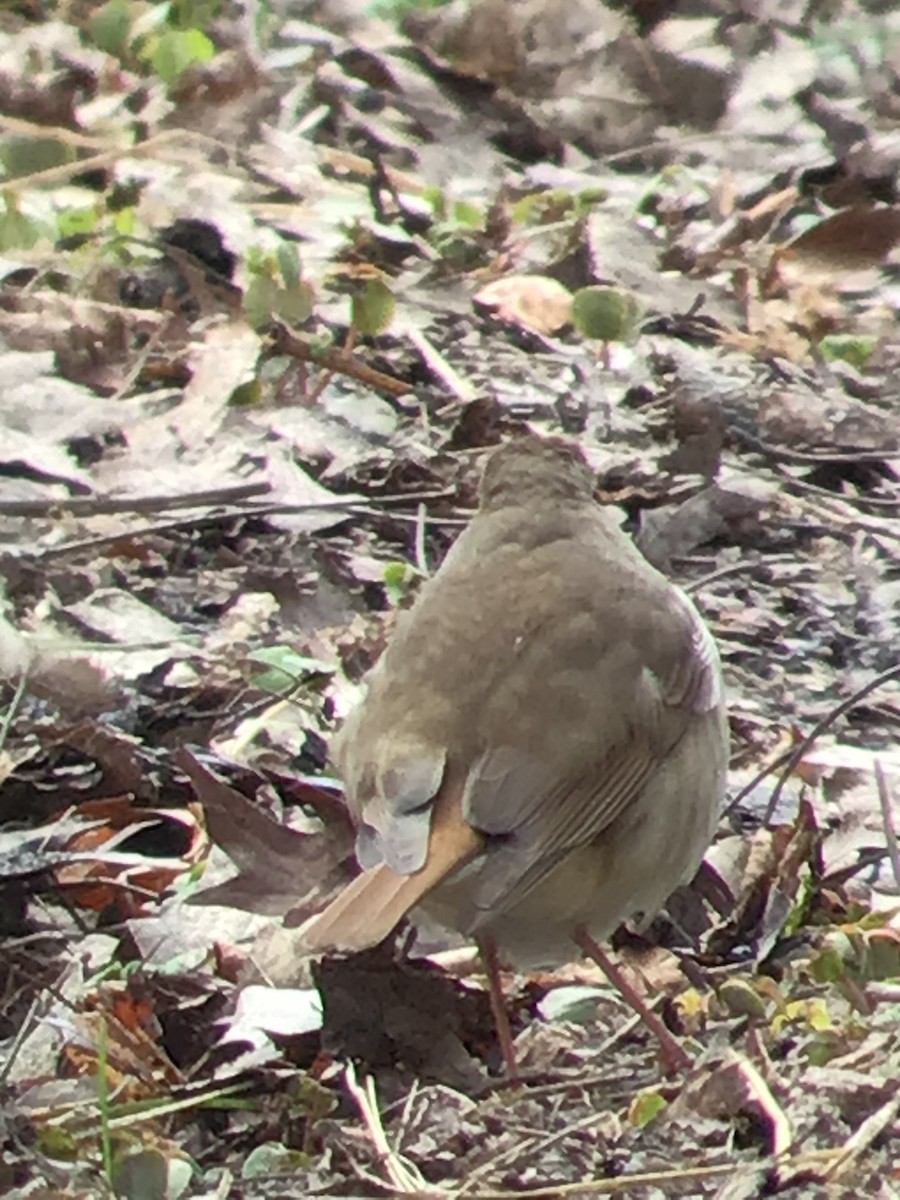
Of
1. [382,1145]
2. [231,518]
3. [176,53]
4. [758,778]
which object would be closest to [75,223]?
[176,53]

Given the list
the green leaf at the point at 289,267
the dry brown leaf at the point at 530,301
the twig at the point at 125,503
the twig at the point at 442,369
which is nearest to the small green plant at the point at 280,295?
the green leaf at the point at 289,267

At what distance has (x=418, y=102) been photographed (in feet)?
25.9

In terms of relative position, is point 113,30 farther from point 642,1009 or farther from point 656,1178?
point 656,1178

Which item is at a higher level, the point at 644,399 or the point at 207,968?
the point at 207,968

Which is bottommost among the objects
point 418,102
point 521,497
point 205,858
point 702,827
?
point 418,102

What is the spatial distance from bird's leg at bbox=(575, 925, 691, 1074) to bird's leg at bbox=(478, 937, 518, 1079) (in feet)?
0.40

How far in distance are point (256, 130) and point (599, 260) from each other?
151cm

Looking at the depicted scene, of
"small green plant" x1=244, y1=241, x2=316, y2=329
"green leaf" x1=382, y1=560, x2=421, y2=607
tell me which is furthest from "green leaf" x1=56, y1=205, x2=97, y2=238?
"green leaf" x1=382, y1=560, x2=421, y2=607

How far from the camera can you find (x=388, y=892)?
2928mm

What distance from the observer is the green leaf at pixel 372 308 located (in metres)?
5.57

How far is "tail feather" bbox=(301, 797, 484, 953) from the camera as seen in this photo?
113 inches

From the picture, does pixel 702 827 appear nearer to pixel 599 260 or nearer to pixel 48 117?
pixel 599 260

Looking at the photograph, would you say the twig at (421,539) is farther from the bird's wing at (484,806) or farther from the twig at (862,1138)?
the twig at (862,1138)

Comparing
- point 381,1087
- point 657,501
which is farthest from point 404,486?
point 381,1087
